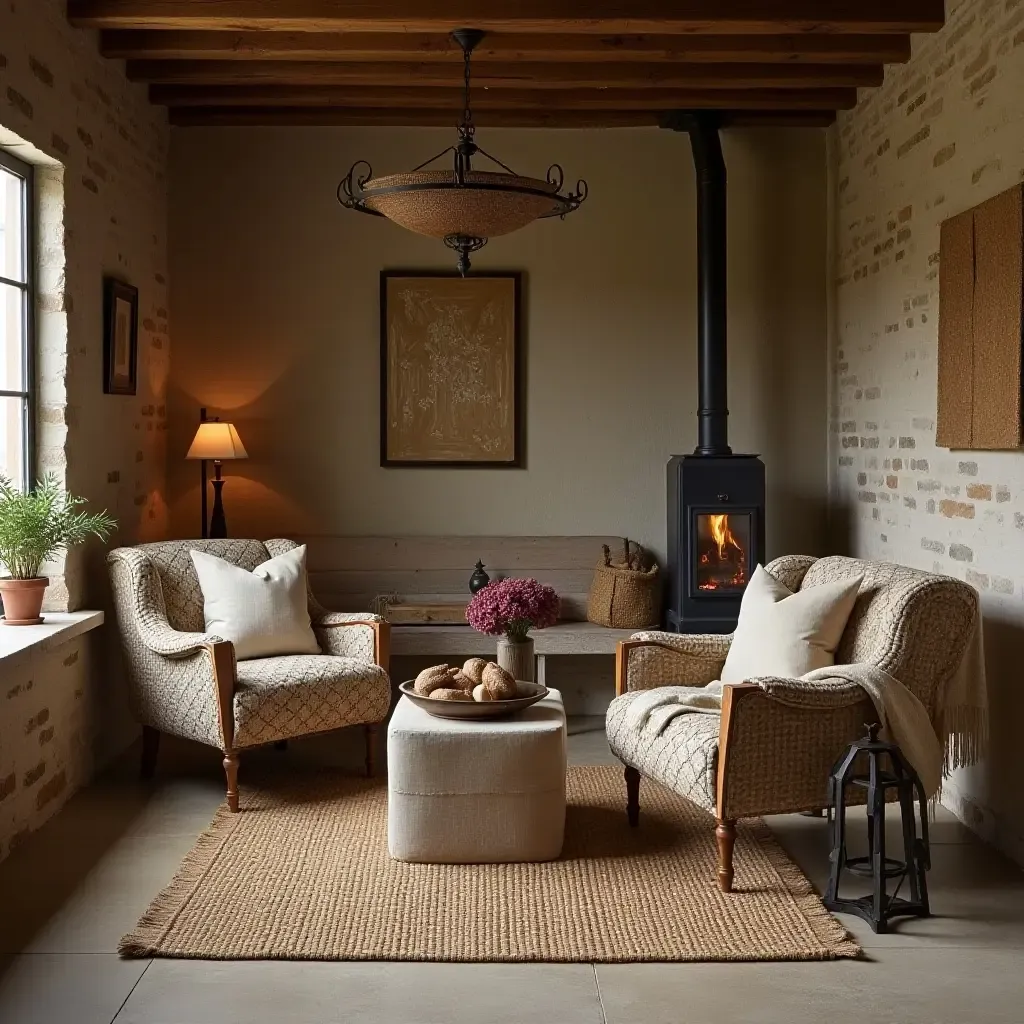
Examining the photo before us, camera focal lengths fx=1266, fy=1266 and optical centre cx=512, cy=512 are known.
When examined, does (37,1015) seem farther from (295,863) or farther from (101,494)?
(101,494)

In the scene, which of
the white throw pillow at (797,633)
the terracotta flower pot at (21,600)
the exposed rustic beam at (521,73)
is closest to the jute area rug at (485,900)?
the white throw pillow at (797,633)

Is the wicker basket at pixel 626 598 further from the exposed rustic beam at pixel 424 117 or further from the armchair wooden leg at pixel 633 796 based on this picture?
the exposed rustic beam at pixel 424 117

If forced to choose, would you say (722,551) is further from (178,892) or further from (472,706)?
(178,892)

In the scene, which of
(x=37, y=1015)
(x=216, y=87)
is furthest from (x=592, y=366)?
(x=37, y=1015)

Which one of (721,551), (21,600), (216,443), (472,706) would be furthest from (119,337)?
(721,551)

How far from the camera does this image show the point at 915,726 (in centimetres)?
390

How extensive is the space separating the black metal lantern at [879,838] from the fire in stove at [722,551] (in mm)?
2141

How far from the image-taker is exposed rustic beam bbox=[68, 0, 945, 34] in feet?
15.0

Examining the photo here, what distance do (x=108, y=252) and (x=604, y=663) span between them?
9.99 ft

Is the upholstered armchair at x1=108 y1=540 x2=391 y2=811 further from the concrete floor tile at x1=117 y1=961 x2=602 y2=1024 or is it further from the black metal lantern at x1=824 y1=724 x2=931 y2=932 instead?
the black metal lantern at x1=824 y1=724 x2=931 y2=932

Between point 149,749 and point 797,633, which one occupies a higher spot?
point 797,633

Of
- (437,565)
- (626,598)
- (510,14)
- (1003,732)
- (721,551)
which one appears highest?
(510,14)

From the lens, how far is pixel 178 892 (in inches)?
148

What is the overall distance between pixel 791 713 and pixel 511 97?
3.38 m
